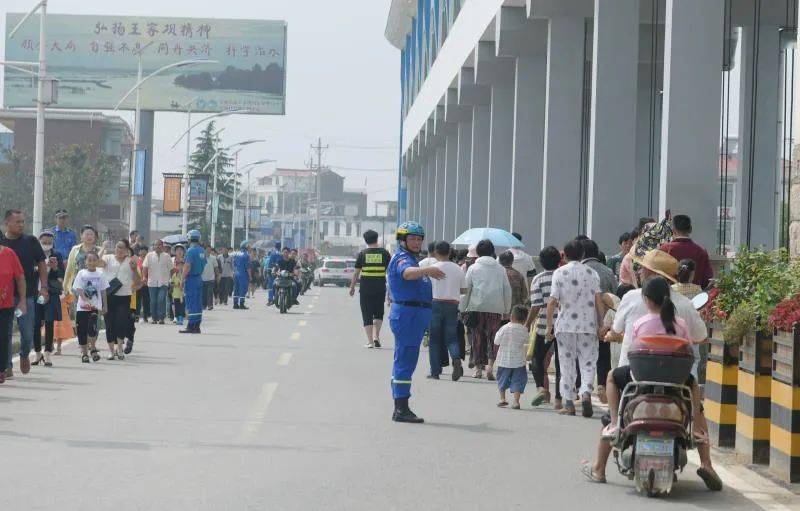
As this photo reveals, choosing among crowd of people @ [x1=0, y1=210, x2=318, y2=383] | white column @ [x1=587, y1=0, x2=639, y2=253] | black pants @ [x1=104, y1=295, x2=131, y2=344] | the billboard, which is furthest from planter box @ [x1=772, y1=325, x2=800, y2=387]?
the billboard

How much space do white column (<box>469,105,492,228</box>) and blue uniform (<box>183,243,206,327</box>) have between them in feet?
54.7

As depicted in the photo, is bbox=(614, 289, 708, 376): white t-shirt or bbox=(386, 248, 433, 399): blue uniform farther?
bbox=(386, 248, 433, 399): blue uniform

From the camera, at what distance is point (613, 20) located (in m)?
24.3

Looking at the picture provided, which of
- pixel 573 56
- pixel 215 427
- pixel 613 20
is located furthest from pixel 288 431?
pixel 573 56

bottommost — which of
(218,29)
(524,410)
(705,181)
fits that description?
(524,410)

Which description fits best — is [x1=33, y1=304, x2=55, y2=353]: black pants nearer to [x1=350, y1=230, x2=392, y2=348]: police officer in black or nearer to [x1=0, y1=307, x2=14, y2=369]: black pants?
[x1=0, y1=307, x2=14, y2=369]: black pants

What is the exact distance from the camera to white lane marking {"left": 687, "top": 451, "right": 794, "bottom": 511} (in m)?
9.47

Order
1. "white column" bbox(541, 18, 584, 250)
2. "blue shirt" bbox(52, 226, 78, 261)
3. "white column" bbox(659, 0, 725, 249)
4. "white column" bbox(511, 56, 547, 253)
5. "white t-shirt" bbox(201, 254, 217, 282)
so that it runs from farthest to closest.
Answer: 1. "white t-shirt" bbox(201, 254, 217, 282)
2. "white column" bbox(511, 56, 547, 253)
3. "white column" bbox(541, 18, 584, 250)
4. "blue shirt" bbox(52, 226, 78, 261)
5. "white column" bbox(659, 0, 725, 249)

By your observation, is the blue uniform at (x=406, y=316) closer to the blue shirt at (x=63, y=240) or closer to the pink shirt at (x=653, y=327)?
the pink shirt at (x=653, y=327)

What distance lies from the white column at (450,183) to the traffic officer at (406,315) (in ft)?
127

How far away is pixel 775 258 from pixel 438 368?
6.94 meters

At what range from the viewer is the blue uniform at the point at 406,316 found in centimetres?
1374

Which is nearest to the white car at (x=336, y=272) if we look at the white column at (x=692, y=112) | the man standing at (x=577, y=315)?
the white column at (x=692, y=112)

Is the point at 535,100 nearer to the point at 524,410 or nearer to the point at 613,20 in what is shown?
the point at 613,20
